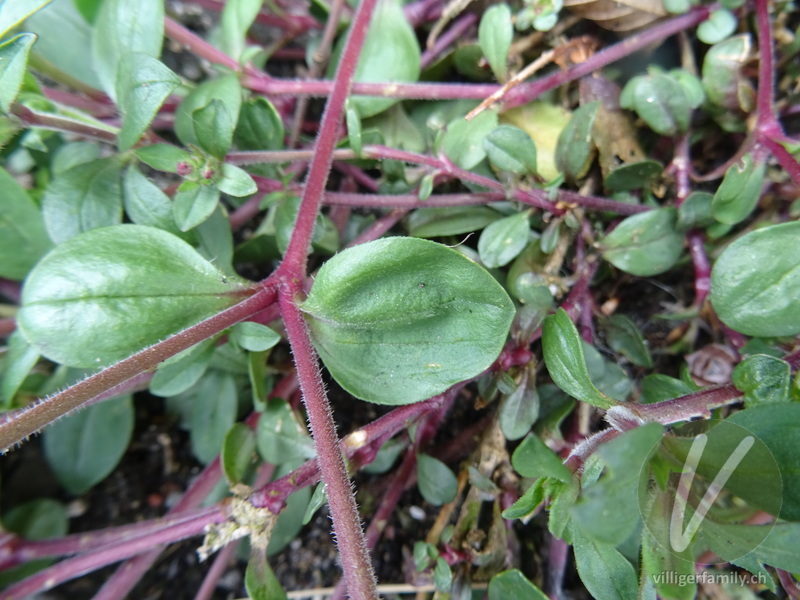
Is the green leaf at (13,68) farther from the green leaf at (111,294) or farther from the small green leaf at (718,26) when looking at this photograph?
the small green leaf at (718,26)

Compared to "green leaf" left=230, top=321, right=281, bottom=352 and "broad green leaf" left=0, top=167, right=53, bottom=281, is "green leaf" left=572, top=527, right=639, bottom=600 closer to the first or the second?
"green leaf" left=230, top=321, right=281, bottom=352

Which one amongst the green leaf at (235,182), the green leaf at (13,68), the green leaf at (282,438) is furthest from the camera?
the green leaf at (282,438)

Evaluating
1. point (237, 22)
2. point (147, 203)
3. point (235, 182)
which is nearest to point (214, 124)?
point (235, 182)

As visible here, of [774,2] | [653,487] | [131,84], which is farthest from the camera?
[774,2]

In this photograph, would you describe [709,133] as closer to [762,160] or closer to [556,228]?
[762,160]

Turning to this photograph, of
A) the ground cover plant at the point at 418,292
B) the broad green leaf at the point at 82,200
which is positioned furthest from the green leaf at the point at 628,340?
the broad green leaf at the point at 82,200

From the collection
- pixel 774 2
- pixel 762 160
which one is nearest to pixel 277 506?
pixel 762 160

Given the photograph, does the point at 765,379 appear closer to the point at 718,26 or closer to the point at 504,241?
the point at 504,241
